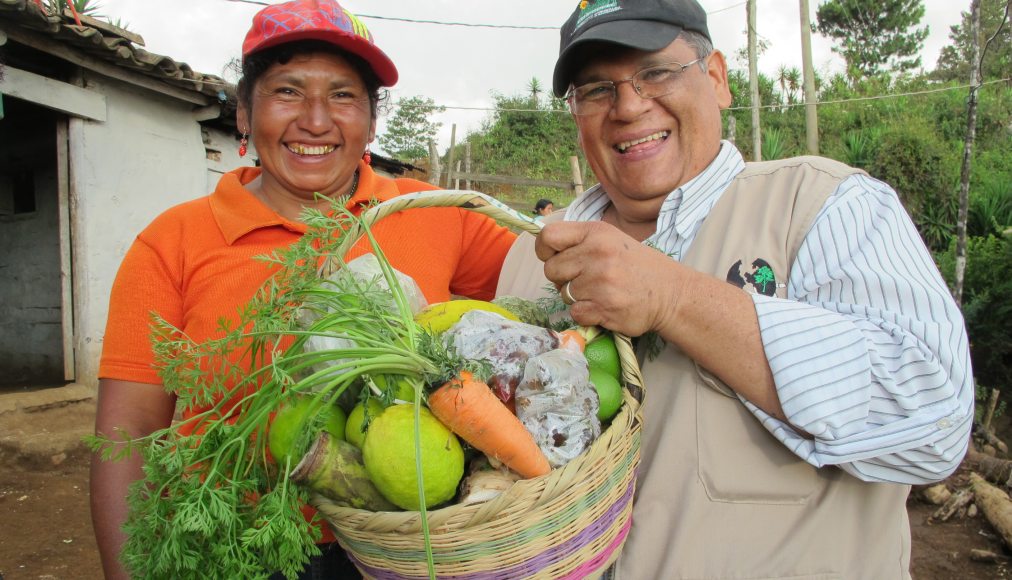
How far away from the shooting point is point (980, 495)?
204 inches

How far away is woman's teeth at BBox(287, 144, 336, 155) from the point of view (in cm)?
217

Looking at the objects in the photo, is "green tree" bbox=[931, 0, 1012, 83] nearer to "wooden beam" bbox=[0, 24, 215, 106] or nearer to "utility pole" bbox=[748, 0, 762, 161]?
"utility pole" bbox=[748, 0, 762, 161]

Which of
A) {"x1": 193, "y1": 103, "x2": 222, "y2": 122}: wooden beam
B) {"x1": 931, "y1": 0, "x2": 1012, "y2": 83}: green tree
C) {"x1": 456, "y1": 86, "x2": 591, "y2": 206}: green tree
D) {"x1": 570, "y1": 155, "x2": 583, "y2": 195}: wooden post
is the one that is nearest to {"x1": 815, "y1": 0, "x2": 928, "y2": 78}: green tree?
{"x1": 931, "y1": 0, "x2": 1012, "y2": 83}: green tree

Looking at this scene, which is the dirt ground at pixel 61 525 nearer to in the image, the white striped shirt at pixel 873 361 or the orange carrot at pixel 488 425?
the white striped shirt at pixel 873 361

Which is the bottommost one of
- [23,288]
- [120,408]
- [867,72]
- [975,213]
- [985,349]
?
[985,349]

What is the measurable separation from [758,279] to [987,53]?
23205mm

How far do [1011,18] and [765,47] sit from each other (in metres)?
10.2

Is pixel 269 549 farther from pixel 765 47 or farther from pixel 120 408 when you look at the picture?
pixel 765 47

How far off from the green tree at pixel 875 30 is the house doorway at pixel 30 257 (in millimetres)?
32250

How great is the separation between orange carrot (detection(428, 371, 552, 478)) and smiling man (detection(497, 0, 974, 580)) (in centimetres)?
36

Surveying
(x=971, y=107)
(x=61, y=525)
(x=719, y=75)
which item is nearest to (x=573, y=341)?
(x=719, y=75)

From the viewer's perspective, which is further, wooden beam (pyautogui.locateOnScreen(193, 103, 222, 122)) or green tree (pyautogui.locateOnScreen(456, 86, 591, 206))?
green tree (pyautogui.locateOnScreen(456, 86, 591, 206))

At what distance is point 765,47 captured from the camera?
15.3m

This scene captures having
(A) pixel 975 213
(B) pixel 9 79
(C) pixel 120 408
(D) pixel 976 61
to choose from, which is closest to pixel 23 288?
(B) pixel 9 79
